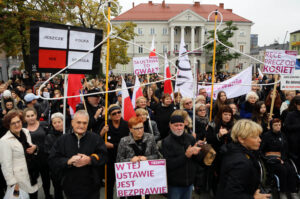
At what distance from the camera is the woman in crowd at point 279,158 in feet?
13.3

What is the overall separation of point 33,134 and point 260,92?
776 centimetres

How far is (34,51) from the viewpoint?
331 centimetres

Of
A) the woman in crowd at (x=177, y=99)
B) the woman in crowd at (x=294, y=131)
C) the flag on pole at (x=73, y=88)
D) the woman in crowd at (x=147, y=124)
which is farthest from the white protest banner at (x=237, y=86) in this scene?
the flag on pole at (x=73, y=88)

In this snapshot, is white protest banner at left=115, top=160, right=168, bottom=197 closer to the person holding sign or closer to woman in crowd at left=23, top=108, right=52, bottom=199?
the person holding sign

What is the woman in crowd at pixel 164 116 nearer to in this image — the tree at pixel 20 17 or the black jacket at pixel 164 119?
the black jacket at pixel 164 119

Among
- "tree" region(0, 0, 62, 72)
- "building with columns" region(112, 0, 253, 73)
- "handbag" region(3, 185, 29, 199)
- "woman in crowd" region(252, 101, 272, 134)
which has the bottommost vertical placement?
"handbag" region(3, 185, 29, 199)

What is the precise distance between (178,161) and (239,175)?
1.00 metres

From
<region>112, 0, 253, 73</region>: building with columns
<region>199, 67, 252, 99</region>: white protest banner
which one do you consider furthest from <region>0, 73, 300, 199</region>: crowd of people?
<region>112, 0, 253, 73</region>: building with columns

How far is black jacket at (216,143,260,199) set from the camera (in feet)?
7.50

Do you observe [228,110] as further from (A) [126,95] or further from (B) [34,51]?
(B) [34,51]

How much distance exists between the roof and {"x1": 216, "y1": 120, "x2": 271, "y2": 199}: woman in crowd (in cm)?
5840

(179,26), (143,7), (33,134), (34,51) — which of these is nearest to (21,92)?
(33,134)

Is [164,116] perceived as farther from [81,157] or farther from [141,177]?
[81,157]

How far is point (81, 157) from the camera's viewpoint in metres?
2.94
